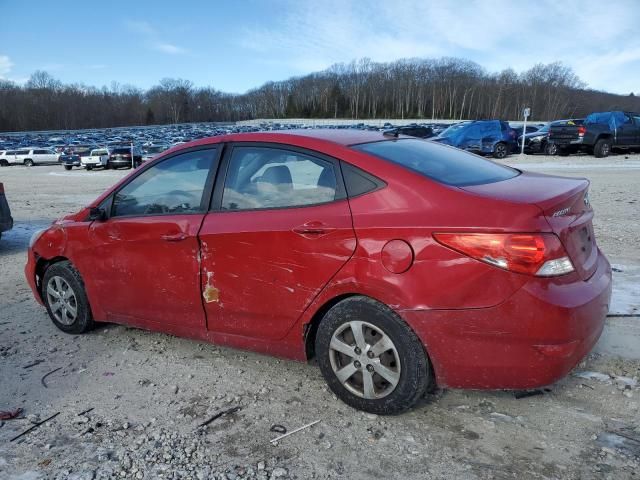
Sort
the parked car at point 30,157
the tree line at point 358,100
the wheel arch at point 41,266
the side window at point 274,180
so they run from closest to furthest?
the side window at point 274,180, the wheel arch at point 41,266, the parked car at point 30,157, the tree line at point 358,100

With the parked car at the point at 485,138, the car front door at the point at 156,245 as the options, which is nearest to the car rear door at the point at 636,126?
the parked car at the point at 485,138

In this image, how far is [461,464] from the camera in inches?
103

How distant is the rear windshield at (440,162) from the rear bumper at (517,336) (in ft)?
2.44

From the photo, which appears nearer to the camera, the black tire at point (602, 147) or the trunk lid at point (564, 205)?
the trunk lid at point (564, 205)

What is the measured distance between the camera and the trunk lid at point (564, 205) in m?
2.72

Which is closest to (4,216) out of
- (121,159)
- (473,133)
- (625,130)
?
(473,133)

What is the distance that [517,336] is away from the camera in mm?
2633

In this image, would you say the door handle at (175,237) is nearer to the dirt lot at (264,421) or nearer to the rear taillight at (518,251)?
the dirt lot at (264,421)

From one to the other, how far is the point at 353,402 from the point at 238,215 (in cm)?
134

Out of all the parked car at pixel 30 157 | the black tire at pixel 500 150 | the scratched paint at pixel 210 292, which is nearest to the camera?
the scratched paint at pixel 210 292

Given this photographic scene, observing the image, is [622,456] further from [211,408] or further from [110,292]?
[110,292]

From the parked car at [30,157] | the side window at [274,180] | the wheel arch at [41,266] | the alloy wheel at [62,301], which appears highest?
the side window at [274,180]

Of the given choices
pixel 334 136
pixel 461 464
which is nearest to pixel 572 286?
pixel 461 464

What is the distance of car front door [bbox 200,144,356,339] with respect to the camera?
3.04m
